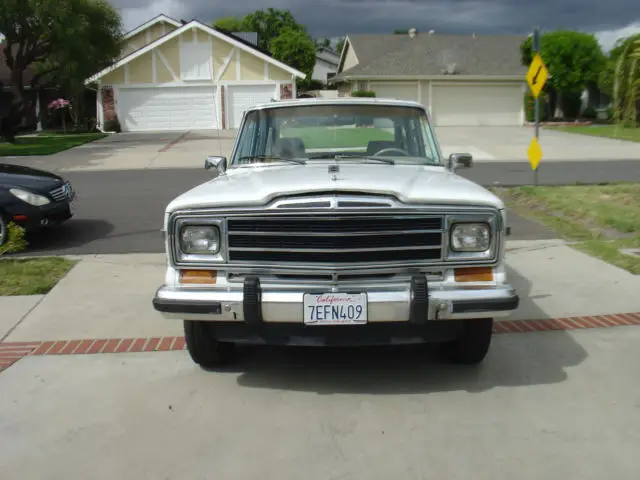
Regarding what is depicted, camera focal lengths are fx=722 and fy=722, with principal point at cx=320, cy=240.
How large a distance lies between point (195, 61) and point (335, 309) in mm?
35365

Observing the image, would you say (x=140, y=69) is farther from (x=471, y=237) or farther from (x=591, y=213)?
(x=471, y=237)

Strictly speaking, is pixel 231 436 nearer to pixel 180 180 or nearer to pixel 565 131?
pixel 180 180

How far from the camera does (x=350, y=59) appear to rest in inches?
1832

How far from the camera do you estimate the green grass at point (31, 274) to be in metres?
7.33

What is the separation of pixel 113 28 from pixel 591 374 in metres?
34.8

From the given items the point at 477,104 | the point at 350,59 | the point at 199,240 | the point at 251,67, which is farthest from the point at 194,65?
the point at 199,240

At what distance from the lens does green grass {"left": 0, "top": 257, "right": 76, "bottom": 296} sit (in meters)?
7.33

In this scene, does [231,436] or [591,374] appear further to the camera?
[591,374]

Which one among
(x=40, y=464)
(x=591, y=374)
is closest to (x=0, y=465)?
(x=40, y=464)

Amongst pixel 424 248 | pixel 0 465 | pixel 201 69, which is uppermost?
pixel 201 69

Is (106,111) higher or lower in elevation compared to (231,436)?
higher

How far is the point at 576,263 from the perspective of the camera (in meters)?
8.05

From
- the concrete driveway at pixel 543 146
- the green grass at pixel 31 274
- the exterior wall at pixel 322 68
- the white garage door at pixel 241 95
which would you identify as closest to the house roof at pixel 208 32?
the white garage door at pixel 241 95

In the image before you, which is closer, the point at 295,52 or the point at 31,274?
the point at 31,274
